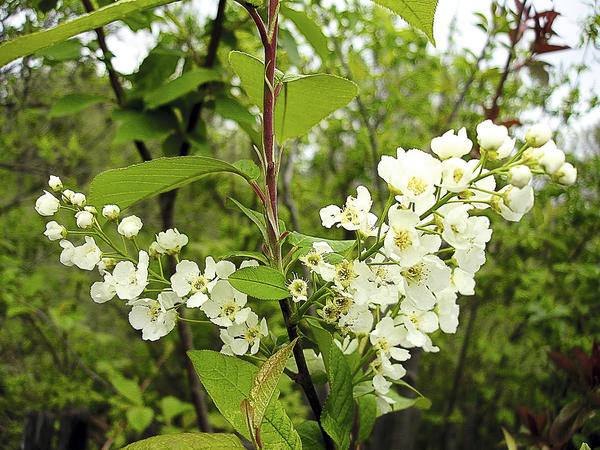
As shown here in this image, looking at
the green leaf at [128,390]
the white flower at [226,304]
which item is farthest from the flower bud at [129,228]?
the green leaf at [128,390]

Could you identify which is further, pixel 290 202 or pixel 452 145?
pixel 290 202

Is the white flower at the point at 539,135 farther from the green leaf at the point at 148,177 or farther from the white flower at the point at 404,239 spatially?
the green leaf at the point at 148,177

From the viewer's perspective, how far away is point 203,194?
2.83 metres

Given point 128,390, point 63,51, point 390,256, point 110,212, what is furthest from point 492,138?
point 128,390

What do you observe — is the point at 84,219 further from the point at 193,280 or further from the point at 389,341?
the point at 389,341

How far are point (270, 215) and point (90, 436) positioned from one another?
65.7 inches

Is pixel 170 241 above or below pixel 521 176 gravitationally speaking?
below

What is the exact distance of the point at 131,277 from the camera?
625 mm

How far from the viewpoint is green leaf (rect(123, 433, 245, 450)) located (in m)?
0.56

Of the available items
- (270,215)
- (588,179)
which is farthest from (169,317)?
(588,179)

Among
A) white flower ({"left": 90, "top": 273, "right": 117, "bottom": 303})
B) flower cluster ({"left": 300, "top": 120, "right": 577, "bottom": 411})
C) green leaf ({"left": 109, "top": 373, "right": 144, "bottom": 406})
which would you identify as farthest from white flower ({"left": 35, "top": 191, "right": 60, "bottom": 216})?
green leaf ({"left": 109, "top": 373, "right": 144, "bottom": 406})

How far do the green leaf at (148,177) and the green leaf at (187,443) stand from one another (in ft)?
0.92

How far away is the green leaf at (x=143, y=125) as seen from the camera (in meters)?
1.04

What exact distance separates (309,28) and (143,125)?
41 centimetres
